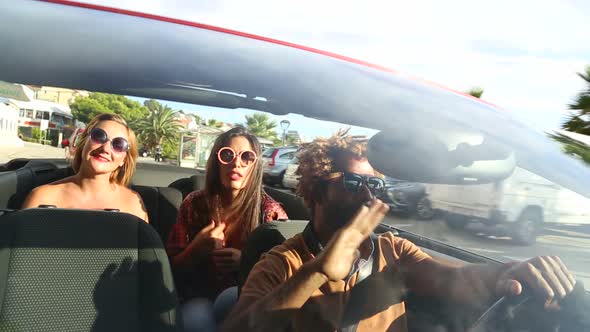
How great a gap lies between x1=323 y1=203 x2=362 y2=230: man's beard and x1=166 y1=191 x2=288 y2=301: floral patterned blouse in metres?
0.70

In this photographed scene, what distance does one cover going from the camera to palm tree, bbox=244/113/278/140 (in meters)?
1.63

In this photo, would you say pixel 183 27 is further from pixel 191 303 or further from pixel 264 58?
pixel 191 303

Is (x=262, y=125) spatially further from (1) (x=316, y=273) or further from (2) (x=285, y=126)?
(1) (x=316, y=273)

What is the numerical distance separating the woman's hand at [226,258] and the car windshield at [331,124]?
0.54m

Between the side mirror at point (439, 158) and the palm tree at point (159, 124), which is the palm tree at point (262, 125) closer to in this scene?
the palm tree at point (159, 124)

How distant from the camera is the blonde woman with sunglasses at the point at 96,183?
2.39 m

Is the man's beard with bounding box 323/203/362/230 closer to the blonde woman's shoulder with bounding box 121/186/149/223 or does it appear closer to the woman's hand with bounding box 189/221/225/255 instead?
the woman's hand with bounding box 189/221/225/255

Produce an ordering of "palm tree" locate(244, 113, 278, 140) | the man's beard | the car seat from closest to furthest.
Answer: the man's beard < "palm tree" locate(244, 113, 278, 140) < the car seat

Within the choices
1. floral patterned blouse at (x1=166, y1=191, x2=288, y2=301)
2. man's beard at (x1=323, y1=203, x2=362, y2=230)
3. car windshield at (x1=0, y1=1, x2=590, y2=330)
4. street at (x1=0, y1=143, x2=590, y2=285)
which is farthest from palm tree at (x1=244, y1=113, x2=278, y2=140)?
floral patterned blouse at (x1=166, y1=191, x2=288, y2=301)

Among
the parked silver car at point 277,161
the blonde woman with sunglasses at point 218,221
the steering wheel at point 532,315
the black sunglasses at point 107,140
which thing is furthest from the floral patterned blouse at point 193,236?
the steering wheel at point 532,315

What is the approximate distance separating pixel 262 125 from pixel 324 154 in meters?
0.28

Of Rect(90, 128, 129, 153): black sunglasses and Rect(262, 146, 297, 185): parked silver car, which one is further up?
Rect(262, 146, 297, 185): parked silver car

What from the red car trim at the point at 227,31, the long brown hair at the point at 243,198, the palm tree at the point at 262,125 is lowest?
the long brown hair at the point at 243,198

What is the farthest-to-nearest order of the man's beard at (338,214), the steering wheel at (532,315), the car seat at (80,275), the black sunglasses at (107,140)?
the black sunglasses at (107,140), the car seat at (80,275), the man's beard at (338,214), the steering wheel at (532,315)
